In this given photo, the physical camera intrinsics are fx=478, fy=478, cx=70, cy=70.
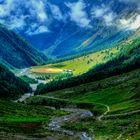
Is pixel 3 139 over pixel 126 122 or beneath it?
beneath

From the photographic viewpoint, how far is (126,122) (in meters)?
167

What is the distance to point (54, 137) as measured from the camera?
153m

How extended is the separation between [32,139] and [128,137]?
1175 inches

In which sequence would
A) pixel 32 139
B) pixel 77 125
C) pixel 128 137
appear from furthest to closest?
pixel 77 125, pixel 32 139, pixel 128 137

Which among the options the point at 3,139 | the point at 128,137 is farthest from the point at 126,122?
the point at 3,139

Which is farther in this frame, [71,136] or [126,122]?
[126,122]

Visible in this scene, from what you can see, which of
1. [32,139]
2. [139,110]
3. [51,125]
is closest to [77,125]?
[51,125]

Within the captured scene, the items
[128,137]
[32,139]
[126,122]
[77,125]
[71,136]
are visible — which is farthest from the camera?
[77,125]

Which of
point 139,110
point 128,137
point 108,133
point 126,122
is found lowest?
point 128,137

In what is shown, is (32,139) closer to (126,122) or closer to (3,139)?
(3,139)

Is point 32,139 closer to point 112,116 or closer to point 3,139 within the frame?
point 3,139

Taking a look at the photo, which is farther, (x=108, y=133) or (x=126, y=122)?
(x=126, y=122)

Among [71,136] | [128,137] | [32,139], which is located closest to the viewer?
[128,137]

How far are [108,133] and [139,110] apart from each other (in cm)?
3868
